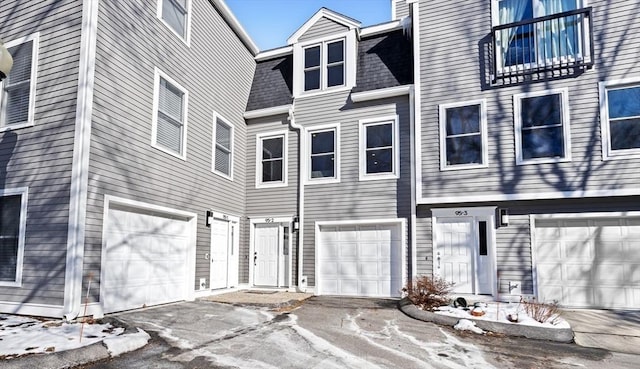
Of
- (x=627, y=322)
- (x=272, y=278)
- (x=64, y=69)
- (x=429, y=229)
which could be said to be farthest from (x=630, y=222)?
(x=64, y=69)

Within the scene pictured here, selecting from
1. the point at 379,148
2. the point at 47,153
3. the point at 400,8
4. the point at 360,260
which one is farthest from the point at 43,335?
the point at 400,8

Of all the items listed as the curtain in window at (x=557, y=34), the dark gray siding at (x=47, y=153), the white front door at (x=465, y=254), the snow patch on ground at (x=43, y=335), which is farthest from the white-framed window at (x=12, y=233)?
the curtain in window at (x=557, y=34)

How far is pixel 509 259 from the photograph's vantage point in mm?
8758

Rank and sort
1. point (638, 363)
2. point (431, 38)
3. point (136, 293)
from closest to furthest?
point (638, 363)
point (136, 293)
point (431, 38)

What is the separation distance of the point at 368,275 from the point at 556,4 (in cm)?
751

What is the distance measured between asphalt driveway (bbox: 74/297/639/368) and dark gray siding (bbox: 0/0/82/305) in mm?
1441

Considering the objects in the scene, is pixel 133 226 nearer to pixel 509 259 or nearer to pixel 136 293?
pixel 136 293

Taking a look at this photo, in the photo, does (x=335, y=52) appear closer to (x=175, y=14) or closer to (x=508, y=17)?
(x=175, y=14)

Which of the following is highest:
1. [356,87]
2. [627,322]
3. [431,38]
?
[431,38]

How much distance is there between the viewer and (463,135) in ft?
30.7

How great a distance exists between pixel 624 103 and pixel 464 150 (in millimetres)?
3185

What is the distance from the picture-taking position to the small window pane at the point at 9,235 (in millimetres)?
6945

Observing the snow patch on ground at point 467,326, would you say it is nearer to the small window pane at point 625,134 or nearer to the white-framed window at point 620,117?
the white-framed window at point 620,117

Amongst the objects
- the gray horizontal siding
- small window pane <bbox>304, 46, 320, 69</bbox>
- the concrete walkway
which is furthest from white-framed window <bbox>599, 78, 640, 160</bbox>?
small window pane <bbox>304, 46, 320, 69</bbox>
